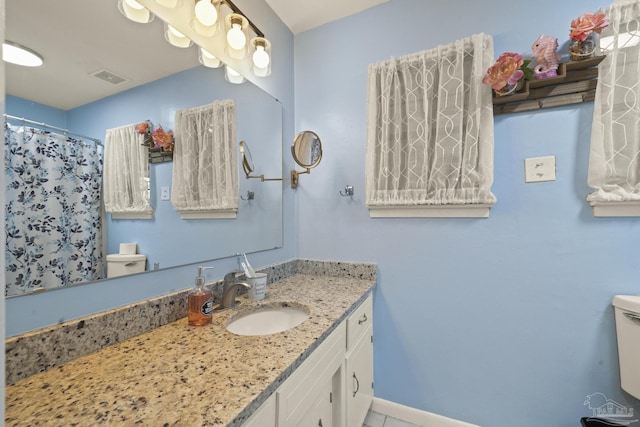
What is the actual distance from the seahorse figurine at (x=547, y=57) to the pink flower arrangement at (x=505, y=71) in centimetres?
6

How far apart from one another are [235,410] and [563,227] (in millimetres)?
1483

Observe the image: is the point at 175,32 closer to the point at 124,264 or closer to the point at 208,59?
the point at 208,59

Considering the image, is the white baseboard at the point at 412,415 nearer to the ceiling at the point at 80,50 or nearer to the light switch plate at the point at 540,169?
the light switch plate at the point at 540,169

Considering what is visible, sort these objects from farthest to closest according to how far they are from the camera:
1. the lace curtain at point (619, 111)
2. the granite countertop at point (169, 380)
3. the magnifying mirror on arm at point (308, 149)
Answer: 1. the magnifying mirror on arm at point (308, 149)
2. the lace curtain at point (619, 111)
3. the granite countertop at point (169, 380)

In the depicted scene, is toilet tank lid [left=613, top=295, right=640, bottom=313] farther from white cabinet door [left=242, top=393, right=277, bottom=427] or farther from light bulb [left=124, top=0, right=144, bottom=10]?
light bulb [left=124, top=0, right=144, bottom=10]

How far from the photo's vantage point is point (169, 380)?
618 mm

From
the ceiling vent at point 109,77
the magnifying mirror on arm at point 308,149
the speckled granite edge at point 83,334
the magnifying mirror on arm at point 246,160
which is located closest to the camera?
the speckled granite edge at point 83,334

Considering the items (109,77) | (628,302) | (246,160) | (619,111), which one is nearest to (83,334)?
(109,77)

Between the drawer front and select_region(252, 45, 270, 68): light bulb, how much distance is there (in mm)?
1398

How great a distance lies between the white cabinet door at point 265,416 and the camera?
0.58 m

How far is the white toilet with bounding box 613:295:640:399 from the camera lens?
3.34 feet

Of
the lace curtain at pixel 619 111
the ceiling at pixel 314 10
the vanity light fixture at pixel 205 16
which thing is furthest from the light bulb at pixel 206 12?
the lace curtain at pixel 619 111

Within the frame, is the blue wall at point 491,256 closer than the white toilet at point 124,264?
No

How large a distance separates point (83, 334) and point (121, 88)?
0.77m
